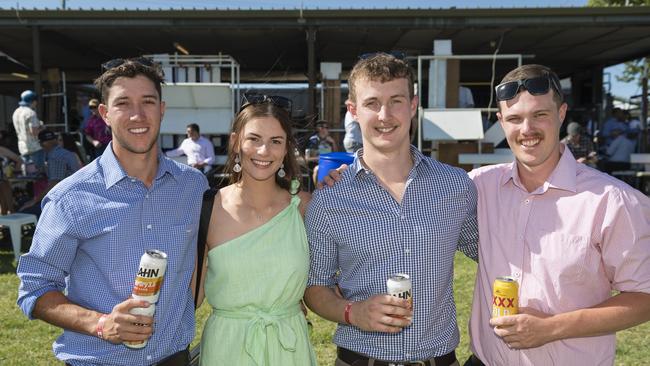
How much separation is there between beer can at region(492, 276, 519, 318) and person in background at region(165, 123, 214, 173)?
9.74 m

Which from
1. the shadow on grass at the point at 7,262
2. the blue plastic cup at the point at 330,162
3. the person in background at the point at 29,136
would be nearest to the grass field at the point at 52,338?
the shadow on grass at the point at 7,262

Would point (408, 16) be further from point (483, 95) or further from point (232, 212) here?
point (483, 95)

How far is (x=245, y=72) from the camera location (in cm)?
2048

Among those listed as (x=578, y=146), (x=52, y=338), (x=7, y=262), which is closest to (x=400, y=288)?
(x=52, y=338)

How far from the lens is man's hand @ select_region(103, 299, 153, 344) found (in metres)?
2.04

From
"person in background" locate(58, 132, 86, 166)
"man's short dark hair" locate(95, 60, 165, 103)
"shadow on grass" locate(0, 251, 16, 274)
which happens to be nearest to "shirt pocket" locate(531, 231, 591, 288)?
"man's short dark hair" locate(95, 60, 165, 103)

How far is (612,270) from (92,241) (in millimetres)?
2095

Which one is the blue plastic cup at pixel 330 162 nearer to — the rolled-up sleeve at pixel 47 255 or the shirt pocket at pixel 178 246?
the shirt pocket at pixel 178 246

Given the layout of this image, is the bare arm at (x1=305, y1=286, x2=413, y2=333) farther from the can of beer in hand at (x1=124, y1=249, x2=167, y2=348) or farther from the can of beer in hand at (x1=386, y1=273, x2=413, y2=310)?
the can of beer in hand at (x1=124, y1=249, x2=167, y2=348)

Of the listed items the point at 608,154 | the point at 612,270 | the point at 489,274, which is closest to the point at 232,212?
the point at 489,274

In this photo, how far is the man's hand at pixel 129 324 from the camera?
6.69 ft

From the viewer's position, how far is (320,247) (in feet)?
8.30

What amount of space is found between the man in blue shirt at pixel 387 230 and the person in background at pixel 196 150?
360 inches

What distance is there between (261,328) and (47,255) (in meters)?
0.94
